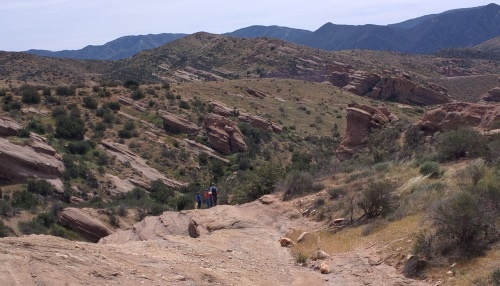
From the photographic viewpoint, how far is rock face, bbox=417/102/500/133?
90.5 feet

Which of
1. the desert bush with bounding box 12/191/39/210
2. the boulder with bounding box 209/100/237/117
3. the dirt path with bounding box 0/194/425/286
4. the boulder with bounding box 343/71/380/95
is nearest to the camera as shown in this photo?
the dirt path with bounding box 0/194/425/286

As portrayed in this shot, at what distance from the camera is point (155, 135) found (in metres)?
43.7

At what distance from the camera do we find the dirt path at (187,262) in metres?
9.59

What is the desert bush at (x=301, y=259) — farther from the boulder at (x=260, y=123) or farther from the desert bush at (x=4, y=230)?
the boulder at (x=260, y=123)

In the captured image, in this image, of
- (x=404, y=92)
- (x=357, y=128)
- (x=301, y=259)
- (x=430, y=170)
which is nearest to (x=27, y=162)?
(x=357, y=128)

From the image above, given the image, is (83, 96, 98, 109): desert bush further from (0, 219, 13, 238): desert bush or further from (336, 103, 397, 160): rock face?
(0, 219, 13, 238): desert bush

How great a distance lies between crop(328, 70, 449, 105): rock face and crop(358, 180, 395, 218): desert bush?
64.5 meters

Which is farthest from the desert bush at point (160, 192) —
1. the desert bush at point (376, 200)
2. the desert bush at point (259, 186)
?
the desert bush at point (376, 200)

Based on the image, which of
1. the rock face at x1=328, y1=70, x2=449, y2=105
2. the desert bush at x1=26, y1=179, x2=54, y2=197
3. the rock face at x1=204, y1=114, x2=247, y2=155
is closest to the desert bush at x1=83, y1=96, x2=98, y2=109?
the rock face at x1=204, y1=114, x2=247, y2=155

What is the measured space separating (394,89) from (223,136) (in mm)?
43457

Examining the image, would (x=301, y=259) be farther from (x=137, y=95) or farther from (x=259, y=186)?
(x=137, y=95)

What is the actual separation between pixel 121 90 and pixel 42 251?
4490 cm

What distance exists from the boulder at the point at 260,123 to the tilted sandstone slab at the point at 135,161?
50.6ft

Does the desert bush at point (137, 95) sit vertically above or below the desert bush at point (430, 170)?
above
